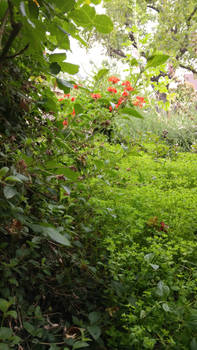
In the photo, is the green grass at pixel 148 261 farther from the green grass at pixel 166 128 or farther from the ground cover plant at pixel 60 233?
the green grass at pixel 166 128

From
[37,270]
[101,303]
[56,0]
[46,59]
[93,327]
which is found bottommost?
[101,303]

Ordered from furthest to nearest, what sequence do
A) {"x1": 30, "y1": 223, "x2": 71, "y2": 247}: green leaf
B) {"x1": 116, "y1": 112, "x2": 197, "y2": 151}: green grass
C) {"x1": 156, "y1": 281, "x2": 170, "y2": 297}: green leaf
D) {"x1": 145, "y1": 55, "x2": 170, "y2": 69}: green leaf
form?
{"x1": 116, "y1": 112, "x2": 197, "y2": 151}: green grass → {"x1": 156, "y1": 281, "x2": 170, "y2": 297}: green leaf → {"x1": 145, "y1": 55, "x2": 170, "y2": 69}: green leaf → {"x1": 30, "y1": 223, "x2": 71, "y2": 247}: green leaf

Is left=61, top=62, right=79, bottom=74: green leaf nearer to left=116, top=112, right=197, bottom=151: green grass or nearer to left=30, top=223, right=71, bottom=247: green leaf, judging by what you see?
left=30, top=223, right=71, bottom=247: green leaf

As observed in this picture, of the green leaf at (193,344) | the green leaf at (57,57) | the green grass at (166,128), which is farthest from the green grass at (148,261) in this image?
the green grass at (166,128)

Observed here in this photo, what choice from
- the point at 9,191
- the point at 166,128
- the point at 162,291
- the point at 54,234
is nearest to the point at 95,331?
the point at 162,291

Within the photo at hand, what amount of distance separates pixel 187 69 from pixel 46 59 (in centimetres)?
1291

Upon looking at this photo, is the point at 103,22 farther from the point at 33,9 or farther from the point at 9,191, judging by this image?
the point at 9,191

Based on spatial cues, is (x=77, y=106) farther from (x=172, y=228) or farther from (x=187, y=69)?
(x=187, y=69)

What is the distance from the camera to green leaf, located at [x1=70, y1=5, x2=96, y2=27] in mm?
805

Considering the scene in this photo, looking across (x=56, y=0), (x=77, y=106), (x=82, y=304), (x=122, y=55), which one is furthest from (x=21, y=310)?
(x=122, y=55)

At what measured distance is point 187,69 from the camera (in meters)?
12.4

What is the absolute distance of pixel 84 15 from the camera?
2.69 feet

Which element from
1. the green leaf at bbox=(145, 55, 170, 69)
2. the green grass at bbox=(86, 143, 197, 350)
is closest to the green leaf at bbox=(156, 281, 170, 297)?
the green grass at bbox=(86, 143, 197, 350)

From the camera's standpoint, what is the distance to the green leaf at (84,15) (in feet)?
2.64
